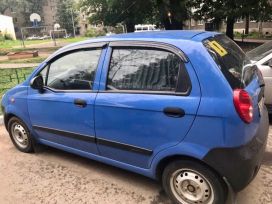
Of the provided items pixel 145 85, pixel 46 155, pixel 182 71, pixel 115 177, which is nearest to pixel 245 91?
pixel 182 71

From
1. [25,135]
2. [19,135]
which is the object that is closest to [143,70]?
[25,135]

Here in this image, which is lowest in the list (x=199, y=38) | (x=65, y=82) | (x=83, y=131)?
(x=83, y=131)

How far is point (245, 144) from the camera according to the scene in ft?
9.56

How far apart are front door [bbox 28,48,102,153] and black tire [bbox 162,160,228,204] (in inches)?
39.4

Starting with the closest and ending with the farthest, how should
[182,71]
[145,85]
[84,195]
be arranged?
[182,71] < [145,85] < [84,195]

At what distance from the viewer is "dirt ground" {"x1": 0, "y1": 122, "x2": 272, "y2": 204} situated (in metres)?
3.65

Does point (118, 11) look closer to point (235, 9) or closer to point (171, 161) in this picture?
point (235, 9)

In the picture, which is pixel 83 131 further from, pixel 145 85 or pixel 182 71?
pixel 182 71

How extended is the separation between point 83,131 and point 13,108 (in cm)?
144

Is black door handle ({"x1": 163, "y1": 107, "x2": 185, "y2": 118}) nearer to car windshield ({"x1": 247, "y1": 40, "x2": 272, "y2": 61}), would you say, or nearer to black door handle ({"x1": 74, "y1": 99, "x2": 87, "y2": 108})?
black door handle ({"x1": 74, "y1": 99, "x2": 87, "y2": 108})

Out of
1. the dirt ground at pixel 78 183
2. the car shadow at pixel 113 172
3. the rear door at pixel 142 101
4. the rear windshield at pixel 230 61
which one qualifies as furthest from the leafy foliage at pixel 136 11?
the rear door at pixel 142 101

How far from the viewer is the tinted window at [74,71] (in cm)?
382

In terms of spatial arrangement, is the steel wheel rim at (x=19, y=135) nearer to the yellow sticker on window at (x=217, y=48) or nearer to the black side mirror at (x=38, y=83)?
the black side mirror at (x=38, y=83)

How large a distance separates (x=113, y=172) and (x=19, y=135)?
1655 millimetres
